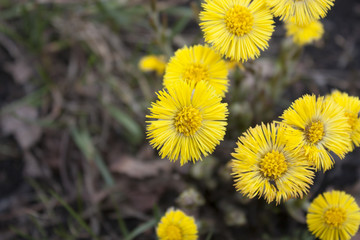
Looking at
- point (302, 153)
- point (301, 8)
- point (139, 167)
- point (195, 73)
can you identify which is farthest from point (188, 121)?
point (139, 167)

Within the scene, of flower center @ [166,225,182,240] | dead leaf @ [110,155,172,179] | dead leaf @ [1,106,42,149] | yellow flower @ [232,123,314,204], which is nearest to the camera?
yellow flower @ [232,123,314,204]

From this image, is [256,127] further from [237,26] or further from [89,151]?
[89,151]

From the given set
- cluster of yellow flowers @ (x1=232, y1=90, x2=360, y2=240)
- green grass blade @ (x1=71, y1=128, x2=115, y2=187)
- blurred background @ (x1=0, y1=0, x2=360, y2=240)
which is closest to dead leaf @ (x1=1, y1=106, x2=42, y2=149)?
blurred background @ (x1=0, y1=0, x2=360, y2=240)

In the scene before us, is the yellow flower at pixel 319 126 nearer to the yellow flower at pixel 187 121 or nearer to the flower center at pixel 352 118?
the flower center at pixel 352 118

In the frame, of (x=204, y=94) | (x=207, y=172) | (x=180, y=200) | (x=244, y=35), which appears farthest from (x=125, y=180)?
(x=244, y=35)

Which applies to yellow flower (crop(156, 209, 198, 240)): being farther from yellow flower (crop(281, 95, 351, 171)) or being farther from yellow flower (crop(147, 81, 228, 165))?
yellow flower (crop(281, 95, 351, 171))

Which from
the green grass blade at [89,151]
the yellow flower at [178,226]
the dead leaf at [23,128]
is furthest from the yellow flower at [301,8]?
the dead leaf at [23,128]

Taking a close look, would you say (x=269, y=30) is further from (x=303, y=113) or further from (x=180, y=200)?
(x=180, y=200)
